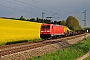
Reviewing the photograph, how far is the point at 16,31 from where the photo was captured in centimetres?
3900

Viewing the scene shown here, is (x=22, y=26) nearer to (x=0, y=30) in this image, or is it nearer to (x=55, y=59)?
(x=0, y=30)

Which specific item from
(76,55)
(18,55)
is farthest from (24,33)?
(18,55)

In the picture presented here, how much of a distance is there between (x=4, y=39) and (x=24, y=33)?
8657 millimetres

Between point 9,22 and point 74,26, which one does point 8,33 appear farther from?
point 74,26

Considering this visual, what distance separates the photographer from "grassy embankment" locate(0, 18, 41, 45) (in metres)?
34.7

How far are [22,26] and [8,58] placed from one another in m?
24.7

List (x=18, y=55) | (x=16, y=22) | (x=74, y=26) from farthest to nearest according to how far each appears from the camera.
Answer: (x=74, y=26) < (x=16, y=22) < (x=18, y=55)

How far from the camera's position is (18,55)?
19.5 metres

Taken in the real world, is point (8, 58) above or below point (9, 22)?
below

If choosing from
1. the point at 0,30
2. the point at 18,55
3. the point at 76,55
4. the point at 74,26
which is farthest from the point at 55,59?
the point at 74,26

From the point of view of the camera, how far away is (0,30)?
110 ft

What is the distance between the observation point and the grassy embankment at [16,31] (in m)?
34.7

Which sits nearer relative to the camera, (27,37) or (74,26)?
(27,37)

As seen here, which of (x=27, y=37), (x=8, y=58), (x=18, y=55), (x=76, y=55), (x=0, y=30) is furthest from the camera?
(x=27, y=37)
